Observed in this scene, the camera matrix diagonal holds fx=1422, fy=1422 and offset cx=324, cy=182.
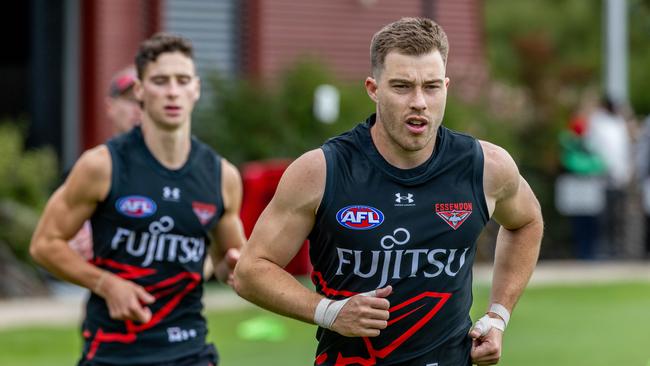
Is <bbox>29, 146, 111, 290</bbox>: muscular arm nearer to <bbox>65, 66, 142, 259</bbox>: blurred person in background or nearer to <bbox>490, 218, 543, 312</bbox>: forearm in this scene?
<bbox>65, 66, 142, 259</bbox>: blurred person in background

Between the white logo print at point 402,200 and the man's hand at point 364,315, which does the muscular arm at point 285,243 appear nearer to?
the man's hand at point 364,315

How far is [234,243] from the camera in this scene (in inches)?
285

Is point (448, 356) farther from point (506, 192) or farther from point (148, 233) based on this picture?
point (148, 233)

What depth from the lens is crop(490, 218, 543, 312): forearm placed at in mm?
5770

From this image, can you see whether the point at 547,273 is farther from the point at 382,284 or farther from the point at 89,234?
the point at 382,284

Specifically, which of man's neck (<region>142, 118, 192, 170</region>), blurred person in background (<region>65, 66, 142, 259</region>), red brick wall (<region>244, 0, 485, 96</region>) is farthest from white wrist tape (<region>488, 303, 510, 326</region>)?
red brick wall (<region>244, 0, 485, 96</region>)

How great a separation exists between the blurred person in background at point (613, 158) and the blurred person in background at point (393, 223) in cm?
1455

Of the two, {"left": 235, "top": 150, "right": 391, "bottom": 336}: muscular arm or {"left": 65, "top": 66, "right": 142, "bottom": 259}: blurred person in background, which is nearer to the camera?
{"left": 235, "top": 150, "right": 391, "bottom": 336}: muscular arm

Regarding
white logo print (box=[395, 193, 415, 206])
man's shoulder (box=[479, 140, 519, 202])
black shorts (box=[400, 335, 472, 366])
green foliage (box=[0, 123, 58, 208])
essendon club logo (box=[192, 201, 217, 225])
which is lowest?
green foliage (box=[0, 123, 58, 208])

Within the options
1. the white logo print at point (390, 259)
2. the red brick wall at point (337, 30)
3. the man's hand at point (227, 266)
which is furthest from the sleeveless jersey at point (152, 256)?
the red brick wall at point (337, 30)

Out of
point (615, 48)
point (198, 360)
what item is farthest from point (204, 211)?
point (615, 48)

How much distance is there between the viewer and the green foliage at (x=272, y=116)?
1769 centimetres

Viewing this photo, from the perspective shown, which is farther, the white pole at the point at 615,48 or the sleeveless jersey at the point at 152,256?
the white pole at the point at 615,48

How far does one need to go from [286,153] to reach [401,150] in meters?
12.3
